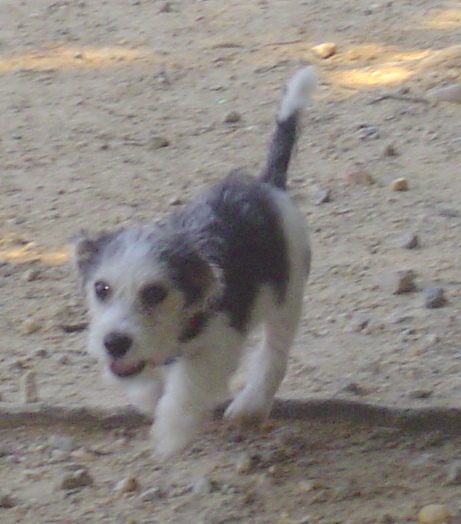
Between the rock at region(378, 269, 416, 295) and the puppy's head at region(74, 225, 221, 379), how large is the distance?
1.65 m

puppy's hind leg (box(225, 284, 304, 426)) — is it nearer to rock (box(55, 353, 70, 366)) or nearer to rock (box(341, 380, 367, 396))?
rock (box(341, 380, 367, 396))

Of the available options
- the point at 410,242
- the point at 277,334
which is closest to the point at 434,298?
the point at 410,242

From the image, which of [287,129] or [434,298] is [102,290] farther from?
[434,298]

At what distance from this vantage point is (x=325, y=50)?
8344 millimetres

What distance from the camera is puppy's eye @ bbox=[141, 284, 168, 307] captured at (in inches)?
146

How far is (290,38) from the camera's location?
873 centimetres

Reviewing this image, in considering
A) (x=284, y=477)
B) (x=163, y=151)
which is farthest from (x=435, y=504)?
(x=163, y=151)

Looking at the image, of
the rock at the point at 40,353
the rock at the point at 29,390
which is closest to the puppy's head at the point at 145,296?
A: the rock at the point at 29,390

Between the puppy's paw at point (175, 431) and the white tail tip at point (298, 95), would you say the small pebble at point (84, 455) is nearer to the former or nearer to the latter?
the puppy's paw at point (175, 431)

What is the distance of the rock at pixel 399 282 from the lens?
528 cm

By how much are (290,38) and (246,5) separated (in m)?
0.99

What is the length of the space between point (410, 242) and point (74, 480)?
2.57 metres

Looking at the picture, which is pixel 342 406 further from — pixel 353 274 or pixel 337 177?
pixel 337 177

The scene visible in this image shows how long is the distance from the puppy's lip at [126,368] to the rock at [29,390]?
2.29 feet
